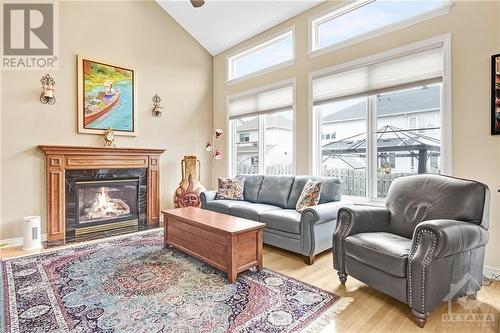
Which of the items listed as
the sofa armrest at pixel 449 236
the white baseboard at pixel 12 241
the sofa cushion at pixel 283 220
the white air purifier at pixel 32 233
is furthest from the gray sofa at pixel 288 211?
the white baseboard at pixel 12 241

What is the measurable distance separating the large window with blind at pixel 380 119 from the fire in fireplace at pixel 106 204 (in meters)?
3.22

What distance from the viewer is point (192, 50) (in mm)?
5637

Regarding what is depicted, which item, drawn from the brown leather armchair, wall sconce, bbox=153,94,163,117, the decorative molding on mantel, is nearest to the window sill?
wall sconce, bbox=153,94,163,117

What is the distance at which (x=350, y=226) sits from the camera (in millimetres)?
2453

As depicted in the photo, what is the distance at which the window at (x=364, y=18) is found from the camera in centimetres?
317

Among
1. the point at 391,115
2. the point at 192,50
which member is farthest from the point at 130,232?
the point at 391,115

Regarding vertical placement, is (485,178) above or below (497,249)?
above

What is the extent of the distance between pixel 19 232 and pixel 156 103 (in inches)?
112

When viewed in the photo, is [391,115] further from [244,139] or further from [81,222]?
[81,222]

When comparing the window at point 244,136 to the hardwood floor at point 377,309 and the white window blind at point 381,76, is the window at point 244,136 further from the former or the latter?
the hardwood floor at point 377,309

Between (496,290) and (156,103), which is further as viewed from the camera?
(156,103)

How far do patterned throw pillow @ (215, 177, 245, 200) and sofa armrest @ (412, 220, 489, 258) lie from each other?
286cm

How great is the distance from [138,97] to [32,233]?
262 cm

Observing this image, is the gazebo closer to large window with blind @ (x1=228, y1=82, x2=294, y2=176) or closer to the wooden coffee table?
large window with blind @ (x1=228, y1=82, x2=294, y2=176)
